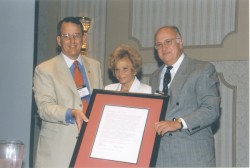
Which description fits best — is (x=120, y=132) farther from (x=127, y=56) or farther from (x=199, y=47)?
(x=199, y=47)

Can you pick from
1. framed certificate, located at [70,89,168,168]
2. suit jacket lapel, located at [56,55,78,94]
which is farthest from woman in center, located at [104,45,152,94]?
framed certificate, located at [70,89,168,168]

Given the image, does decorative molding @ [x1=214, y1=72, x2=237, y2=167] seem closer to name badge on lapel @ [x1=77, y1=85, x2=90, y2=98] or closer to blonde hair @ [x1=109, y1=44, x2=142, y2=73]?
blonde hair @ [x1=109, y1=44, x2=142, y2=73]

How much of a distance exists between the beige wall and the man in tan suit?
1.57m

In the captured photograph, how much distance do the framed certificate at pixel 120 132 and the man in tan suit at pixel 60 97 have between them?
1.09 ft

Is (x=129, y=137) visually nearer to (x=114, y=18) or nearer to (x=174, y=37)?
(x=174, y=37)

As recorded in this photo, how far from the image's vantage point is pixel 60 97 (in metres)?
2.81

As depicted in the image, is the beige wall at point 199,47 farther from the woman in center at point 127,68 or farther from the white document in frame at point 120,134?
the white document in frame at point 120,134

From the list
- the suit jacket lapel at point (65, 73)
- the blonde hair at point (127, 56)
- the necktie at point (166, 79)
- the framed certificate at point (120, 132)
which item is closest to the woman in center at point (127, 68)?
the blonde hair at point (127, 56)

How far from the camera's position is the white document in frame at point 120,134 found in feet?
7.33

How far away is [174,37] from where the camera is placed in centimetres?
269

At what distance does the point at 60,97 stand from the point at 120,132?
2.15 ft

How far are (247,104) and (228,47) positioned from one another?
53 cm

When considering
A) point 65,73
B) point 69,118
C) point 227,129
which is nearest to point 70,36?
point 65,73

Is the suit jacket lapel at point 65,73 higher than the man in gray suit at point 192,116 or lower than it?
higher
